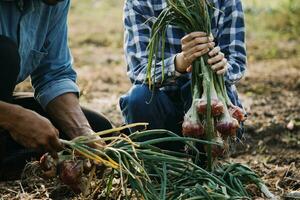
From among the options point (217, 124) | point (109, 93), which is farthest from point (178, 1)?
point (109, 93)

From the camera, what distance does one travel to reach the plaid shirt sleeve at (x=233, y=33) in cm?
333

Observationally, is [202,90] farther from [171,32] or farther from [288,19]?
[288,19]

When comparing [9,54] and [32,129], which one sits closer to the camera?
[32,129]

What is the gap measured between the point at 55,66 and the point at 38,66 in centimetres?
8

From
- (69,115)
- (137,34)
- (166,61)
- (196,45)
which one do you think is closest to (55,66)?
(69,115)

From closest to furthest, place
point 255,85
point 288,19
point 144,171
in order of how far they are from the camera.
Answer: point 144,171, point 255,85, point 288,19

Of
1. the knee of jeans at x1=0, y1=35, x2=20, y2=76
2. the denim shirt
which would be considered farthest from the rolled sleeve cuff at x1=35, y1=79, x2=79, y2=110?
the knee of jeans at x1=0, y1=35, x2=20, y2=76

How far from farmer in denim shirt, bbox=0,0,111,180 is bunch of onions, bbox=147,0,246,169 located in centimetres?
45

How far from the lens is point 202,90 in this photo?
9.86ft

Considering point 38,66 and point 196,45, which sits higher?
point 196,45

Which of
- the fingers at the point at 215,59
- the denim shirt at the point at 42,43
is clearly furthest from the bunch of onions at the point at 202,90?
the denim shirt at the point at 42,43

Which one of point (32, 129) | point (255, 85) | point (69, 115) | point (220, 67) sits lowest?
point (255, 85)

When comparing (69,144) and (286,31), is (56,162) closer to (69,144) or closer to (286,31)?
(69,144)

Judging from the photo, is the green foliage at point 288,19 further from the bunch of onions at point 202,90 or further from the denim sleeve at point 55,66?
the bunch of onions at point 202,90
